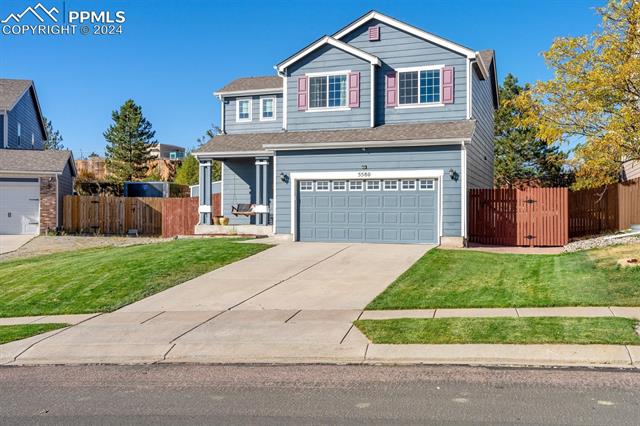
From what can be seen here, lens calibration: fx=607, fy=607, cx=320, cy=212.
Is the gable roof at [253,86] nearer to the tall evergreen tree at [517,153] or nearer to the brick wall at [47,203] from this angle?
the brick wall at [47,203]

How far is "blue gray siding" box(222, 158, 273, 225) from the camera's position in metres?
29.5

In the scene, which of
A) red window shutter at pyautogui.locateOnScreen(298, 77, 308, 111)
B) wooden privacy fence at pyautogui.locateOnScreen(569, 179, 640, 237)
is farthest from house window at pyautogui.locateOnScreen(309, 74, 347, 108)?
wooden privacy fence at pyautogui.locateOnScreen(569, 179, 640, 237)

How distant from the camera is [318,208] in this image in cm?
2255

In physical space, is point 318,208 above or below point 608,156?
below

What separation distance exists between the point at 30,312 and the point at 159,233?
20.1 meters

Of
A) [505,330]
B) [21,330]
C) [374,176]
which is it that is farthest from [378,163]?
[21,330]

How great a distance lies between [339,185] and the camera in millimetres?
22375

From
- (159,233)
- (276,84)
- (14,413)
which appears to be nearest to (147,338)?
(14,413)

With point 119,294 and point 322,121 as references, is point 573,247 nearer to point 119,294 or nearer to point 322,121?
point 322,121

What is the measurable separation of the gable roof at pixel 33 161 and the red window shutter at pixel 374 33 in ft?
57.0

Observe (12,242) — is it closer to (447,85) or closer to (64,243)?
(64,243)

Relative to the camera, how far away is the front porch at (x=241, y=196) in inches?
1035

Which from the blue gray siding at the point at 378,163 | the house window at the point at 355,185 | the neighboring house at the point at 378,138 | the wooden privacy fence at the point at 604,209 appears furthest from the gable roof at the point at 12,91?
the wooden privacy fence at the point at 604,209

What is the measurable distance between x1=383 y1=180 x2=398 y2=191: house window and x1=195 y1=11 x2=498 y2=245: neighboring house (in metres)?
0.04
